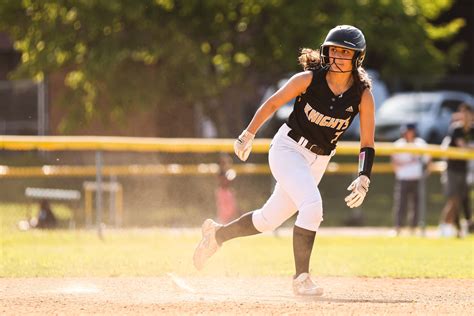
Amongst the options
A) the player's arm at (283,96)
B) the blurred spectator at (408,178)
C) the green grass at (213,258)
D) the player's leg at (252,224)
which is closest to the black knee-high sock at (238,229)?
the player's leg at (252,224)

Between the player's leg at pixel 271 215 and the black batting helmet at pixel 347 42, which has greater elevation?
the black batting helmet at pixel 347 42

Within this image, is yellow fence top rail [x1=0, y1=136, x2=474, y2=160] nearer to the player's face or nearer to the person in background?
the person in background

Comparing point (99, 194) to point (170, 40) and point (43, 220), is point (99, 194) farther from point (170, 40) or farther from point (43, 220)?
point (170, 40)

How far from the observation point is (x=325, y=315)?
695 centimetres

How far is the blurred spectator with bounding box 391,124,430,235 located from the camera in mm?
16594

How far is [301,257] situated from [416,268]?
9.25 ft

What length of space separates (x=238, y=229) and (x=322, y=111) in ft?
4.02

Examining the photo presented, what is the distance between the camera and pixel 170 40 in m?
21.9

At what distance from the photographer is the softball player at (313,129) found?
8.10m

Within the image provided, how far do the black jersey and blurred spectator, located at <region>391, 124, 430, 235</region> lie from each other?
8439 millimetres

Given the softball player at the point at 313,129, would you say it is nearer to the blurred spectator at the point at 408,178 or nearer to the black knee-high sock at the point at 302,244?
the black knee-high sock at the point at 302,244

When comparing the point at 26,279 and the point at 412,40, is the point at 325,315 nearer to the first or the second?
the point at 26,279

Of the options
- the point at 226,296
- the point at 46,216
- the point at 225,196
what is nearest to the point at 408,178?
the point at 225,196

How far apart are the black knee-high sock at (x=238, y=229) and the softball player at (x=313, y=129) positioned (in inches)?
9.1
